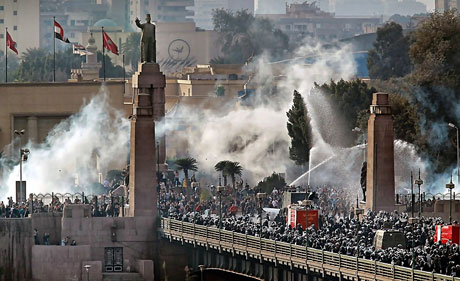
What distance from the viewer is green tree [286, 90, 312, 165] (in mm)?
125438

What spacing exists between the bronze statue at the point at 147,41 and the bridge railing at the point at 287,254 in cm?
1145

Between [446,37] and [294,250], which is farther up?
[446,37]

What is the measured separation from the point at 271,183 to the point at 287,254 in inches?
1436

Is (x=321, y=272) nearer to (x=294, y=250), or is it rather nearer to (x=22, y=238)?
(x=294, y=250)

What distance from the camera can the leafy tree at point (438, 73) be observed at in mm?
124562

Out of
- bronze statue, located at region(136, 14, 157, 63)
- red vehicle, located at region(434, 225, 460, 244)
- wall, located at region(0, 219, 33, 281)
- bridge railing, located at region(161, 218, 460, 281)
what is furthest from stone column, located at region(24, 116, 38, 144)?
red vehicle, located at region(434, 225, 460, 244)

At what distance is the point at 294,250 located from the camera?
3007 inches

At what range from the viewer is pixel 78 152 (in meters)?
125

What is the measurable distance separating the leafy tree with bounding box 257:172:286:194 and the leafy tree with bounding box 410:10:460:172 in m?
11.5

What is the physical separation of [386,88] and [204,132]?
46.0 feet

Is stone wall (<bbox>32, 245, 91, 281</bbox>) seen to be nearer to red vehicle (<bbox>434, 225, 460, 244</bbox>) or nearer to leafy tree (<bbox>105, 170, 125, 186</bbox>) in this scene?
red vehicle (<bbox>434, 225, 460, 244</bbox>)

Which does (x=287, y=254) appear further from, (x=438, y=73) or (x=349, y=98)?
(x=349, y=98)

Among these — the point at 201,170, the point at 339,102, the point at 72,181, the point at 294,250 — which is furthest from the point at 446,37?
the point at 294,250

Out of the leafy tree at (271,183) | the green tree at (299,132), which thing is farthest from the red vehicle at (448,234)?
the green tree at (299,132)
